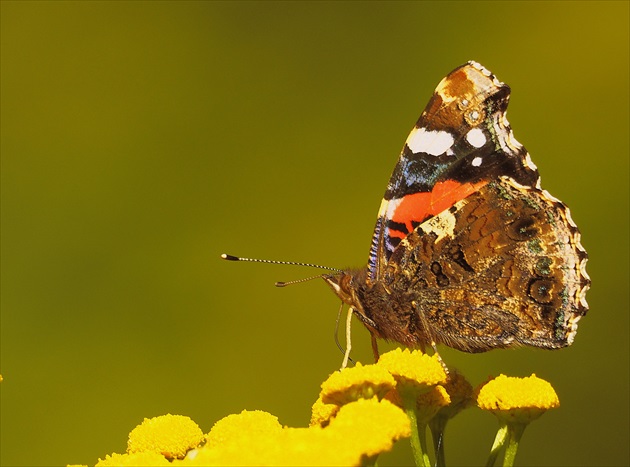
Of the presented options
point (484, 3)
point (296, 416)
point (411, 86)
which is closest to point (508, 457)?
Answer: point (296, 416)

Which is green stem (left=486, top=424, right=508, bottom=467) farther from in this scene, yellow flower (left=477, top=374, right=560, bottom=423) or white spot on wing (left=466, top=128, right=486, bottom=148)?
white spot on wing (left=466, top=128, right=486, bottom=148)

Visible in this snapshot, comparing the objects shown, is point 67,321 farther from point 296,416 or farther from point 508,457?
point 508,457

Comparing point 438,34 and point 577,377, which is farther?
point 438,34

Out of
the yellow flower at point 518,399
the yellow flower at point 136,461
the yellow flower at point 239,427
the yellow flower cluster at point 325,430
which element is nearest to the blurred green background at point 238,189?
the yellow flower at point 518,399

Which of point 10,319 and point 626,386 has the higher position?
point 10,319

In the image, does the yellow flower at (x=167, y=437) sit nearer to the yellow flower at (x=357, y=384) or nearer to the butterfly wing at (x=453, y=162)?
the yellow flower at (x=357, y=384)

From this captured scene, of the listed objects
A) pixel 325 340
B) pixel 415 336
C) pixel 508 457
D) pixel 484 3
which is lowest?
pixel 508 457
